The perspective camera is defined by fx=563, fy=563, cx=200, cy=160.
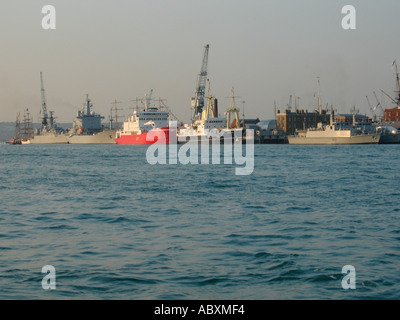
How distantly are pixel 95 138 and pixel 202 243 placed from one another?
139994 mm

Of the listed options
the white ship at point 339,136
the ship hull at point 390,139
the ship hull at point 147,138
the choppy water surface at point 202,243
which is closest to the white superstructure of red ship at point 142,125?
the ship hull at point 147,138

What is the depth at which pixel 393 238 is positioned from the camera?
14.1m

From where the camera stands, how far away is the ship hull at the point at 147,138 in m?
116

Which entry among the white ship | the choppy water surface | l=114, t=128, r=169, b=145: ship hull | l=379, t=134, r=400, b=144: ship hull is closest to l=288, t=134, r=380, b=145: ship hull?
the white ship

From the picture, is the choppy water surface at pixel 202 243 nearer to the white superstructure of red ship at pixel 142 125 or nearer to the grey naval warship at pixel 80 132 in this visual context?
the white superstructure of red ship at pixel 142 125

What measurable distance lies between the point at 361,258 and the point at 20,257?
740 cm

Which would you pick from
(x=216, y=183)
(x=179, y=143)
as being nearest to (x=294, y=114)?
(x=179, y=143)

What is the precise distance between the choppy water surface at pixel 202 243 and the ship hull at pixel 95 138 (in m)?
120

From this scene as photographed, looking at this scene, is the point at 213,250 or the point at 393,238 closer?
the point at 213,250

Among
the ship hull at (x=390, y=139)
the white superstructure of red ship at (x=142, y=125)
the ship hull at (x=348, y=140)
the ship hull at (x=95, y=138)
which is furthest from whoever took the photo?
the ship hull at (x=95, y=138)

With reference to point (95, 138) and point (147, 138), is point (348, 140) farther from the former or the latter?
point (95, 138)

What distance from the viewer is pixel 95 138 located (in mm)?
150625
